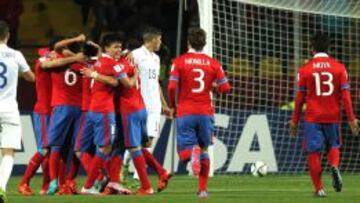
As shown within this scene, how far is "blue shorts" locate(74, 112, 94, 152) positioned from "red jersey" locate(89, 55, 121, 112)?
1.46 feet

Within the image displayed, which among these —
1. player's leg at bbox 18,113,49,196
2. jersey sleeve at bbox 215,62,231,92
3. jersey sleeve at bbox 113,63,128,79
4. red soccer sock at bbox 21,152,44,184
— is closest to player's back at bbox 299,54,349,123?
jersey sleeve at bbox 215,62,231,92

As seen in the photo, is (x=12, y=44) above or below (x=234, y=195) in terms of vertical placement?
above

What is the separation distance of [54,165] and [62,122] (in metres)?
0.57

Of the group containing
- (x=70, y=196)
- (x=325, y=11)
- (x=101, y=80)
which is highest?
(x=325, y=11)

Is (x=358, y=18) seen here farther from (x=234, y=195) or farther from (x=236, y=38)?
(x=234, y=195)

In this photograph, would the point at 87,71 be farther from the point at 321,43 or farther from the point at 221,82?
the point at 321,43

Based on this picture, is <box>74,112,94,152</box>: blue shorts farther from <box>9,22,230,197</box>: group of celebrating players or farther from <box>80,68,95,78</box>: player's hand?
<box>80,68,95,78</box>: player's hand

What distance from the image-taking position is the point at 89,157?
17359 millimetres

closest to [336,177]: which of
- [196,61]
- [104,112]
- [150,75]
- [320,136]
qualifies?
[320,136]

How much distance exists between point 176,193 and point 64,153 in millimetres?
1602

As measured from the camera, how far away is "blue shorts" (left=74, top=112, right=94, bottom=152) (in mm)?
17203

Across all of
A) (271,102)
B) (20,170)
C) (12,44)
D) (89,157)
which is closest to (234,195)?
(89,157)

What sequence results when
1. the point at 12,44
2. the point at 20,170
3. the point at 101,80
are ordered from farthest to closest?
1. the point at 12,44
2. the point at 20,170
3. the point at 101,80

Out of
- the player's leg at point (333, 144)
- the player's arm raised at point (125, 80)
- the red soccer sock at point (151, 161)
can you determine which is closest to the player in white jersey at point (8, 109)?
the player's arm raised at point (125, 80)
